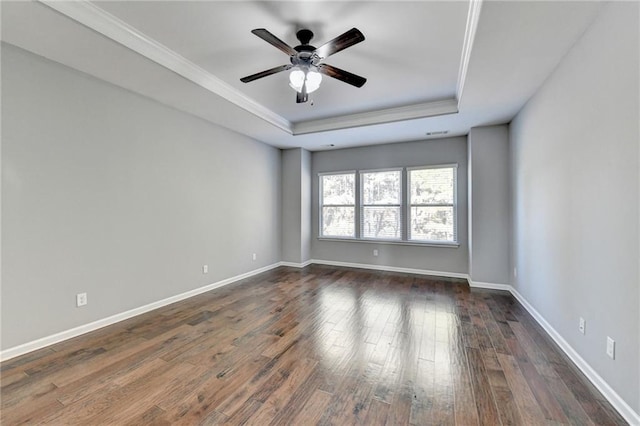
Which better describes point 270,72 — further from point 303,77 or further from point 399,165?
point 399,165

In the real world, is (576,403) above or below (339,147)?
below

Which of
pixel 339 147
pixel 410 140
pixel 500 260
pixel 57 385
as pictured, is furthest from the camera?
pixel 339 147

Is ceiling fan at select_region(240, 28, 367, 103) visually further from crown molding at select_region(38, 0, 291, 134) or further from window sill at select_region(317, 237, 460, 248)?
window sill at select_region(317, 237, 460, 248)

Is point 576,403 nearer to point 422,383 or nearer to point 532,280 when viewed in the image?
point 422,383

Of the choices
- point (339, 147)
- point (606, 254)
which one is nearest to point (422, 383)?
point (606, 254)

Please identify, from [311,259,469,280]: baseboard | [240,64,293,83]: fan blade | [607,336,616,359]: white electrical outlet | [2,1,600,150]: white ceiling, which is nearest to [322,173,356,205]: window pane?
[311,259,469,280]: baseboard

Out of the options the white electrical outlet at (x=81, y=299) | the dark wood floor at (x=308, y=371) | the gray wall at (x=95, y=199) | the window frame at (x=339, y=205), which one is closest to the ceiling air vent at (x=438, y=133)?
the window frame at (x=339, y=205)

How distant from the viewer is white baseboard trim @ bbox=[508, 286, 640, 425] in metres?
1.62

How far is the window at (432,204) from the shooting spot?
16.9ft

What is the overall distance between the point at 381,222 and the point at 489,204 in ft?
6.52

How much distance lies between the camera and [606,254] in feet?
6.08

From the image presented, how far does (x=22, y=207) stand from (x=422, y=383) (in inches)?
144

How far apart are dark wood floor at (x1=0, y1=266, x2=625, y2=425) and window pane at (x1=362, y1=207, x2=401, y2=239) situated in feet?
7.32

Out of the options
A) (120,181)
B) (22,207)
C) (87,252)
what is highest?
(120,181)
